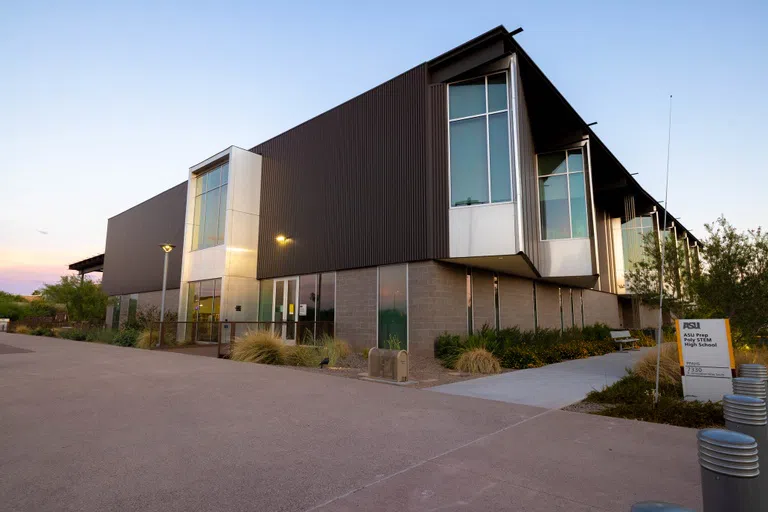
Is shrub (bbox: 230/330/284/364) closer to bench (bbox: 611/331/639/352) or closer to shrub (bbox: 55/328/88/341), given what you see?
bench (bbox: 611/331/639/352)

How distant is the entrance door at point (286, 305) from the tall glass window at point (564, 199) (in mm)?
Answer: 10726

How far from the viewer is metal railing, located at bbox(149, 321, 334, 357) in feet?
55.2

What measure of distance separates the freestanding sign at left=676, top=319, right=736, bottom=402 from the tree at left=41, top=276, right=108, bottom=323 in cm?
3348

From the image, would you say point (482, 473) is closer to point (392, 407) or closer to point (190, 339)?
point (392, 407)

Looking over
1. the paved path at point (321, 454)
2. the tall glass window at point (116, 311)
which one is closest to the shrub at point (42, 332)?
the tall glass window at point (116, 311)

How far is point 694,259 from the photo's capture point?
11.3 metres

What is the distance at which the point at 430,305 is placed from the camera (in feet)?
45.6

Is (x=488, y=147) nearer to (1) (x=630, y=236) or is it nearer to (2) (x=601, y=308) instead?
(2) (x=601, y=308)

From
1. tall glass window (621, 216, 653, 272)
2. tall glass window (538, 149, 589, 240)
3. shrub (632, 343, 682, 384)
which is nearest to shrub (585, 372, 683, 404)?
shrub (632, 343, 682, 384)

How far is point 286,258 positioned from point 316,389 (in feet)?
38.4

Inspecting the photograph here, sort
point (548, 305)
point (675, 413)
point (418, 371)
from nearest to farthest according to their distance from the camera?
1. point (675, 413)
2. point (418, 371)
3. point (548, 305)

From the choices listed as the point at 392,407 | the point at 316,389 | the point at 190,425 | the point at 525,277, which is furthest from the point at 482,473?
the point at 525,277

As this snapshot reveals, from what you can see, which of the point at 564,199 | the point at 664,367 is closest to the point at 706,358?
the point at 664,367

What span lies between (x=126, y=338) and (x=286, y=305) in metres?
Result: 7.84
